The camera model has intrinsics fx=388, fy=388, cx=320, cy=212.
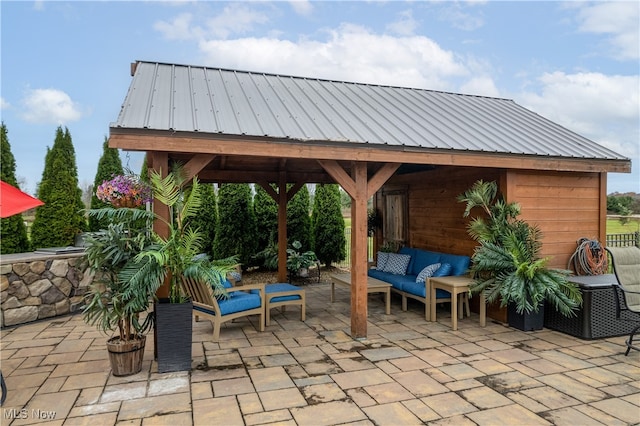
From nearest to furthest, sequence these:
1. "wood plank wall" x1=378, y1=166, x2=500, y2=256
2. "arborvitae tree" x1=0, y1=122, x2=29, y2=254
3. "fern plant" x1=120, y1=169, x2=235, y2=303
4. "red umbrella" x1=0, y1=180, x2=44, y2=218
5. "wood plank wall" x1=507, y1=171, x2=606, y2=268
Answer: "red umbrella" x1=0, y1=180, x2=44, y2=218
"fern plant" x1=120, y1=169, x2=235, y2=303
"wood plank wall" x1=507, y1=171, x2=606, y2=268
"wood plank wall" x1=378, y1=166, x2=500, y2=256
"arborvitae tree" x1=0, y1=122, x2=29, y2=254

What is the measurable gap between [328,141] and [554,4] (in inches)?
258

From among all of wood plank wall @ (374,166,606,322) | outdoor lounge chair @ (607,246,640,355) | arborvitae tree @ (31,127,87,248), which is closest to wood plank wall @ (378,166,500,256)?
wood plank wall @ (374,166,606,322)

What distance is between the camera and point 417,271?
20.6ft

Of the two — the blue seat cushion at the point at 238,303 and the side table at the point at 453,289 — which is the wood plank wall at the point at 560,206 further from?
the blue seat cushion at the point at 238,303

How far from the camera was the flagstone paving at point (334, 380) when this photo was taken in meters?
2.65

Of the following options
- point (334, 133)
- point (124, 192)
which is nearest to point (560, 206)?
point (334, 133)

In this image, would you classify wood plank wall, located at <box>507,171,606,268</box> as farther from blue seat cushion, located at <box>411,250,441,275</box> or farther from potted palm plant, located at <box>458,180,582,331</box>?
blue seat cushion, located at <box>411,250,441,275</box>

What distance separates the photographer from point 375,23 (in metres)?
9.99

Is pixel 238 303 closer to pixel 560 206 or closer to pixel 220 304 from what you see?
pixel 220 304

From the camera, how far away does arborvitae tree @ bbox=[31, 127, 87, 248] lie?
250 inches

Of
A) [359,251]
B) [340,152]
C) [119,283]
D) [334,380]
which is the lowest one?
[334,380]

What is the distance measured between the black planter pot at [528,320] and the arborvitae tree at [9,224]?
7.24 metres

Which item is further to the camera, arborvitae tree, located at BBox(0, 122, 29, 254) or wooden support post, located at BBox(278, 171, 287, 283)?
wooden support post, located at BBox(278, 171, 287, 283)

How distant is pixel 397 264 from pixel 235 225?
4124 millimetres
